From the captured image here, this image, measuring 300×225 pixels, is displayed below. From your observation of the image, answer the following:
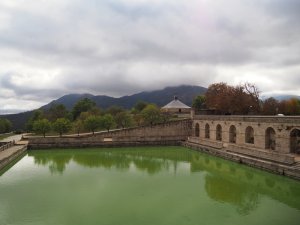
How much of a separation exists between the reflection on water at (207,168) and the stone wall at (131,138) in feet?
5.09

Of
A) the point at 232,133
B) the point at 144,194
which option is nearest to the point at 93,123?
the point at 232,133

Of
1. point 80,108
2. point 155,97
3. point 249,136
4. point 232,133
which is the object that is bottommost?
point 249,136

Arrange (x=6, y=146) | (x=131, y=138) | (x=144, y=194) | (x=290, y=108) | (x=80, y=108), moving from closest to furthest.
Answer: (x=144, y=194)
(x=6, y=146)
(x=131, y=138)
(x=290, y=108)
(x=80, y=108)

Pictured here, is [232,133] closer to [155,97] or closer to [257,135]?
[257,135]

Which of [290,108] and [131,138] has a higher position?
[290,108]

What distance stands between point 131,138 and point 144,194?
19.1m

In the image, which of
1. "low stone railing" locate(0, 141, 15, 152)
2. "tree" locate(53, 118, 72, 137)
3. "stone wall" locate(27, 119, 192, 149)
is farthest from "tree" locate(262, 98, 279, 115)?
"low stone railing" locate(0, 141, 15, 152)

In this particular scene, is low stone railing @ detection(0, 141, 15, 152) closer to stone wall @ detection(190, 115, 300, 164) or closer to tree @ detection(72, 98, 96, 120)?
stone wall @ detection(190, 115, 300, 164)

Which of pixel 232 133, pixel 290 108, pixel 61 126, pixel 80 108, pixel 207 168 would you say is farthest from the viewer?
pixel 80 108

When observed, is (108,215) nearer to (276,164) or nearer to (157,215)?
(157,215)

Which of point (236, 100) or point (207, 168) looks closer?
point (207, 168)

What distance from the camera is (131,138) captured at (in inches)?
1362

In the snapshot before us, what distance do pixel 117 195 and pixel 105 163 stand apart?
949cm

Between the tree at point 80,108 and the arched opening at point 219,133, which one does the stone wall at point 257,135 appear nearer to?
the arched opening at point 219,133
